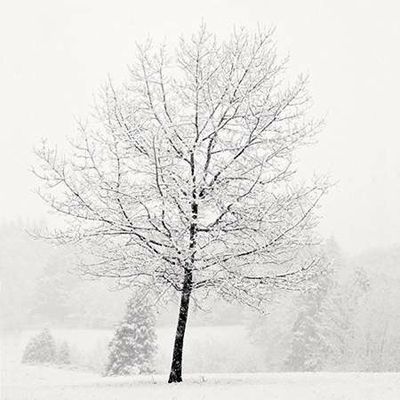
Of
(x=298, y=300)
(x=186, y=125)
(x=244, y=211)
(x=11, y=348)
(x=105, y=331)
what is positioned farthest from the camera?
(x=105, y=331)

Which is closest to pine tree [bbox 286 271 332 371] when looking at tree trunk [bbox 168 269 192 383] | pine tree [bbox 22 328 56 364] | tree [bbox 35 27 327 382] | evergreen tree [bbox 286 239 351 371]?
evergreen tree [bbox 286 239 351 371]

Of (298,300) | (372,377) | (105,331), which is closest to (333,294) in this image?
(298,300)

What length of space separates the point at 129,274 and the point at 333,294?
40365mm

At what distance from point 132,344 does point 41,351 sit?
39.4ft

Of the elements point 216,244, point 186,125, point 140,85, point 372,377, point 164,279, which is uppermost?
point 140,85

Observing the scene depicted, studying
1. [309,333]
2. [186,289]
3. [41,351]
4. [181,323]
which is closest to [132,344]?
[41,351]

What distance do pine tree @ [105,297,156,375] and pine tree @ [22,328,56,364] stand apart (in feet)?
32.8

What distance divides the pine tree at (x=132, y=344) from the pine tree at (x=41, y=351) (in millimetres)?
10011

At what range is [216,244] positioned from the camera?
582 inches

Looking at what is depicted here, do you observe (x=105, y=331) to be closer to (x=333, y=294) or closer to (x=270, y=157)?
(x=333, y=294)

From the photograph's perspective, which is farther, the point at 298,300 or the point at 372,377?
the point at 298,300

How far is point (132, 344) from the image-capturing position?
3984 cm

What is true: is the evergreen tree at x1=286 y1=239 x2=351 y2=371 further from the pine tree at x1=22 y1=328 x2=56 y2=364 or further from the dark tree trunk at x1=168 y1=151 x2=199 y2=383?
the dark tree trunk at x1=168 y1=151 x2=199 y2=383

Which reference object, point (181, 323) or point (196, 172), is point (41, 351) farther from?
point (196, 172)
